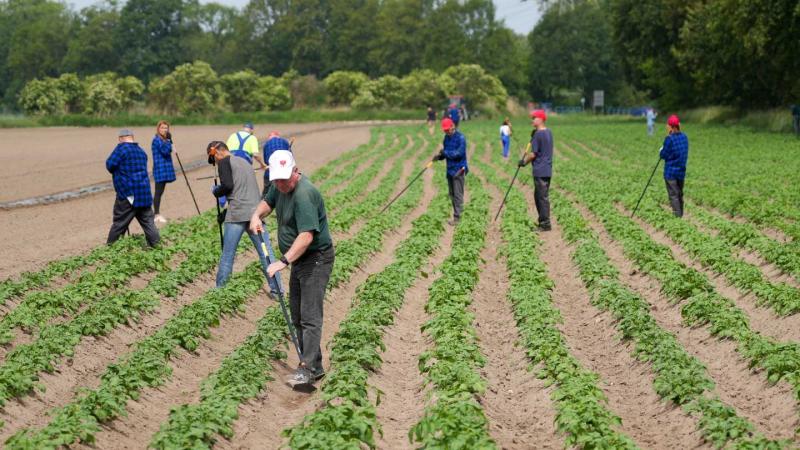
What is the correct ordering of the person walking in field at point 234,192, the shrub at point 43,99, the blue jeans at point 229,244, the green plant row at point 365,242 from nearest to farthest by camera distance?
the person walking in field at point 234,192
the blue jeans at point 229,244
the green plant row at point 365,242
the shrub at point 43,99

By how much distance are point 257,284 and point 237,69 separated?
137640 millimetres

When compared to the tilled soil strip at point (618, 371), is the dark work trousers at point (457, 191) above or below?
above

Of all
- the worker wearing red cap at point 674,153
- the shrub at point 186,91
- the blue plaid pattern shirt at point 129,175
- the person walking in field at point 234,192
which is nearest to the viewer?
the person walking in field at point 234,192

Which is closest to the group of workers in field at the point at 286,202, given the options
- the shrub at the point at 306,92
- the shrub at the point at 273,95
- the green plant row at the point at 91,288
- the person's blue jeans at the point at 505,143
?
the green plant row at the point at 91,288

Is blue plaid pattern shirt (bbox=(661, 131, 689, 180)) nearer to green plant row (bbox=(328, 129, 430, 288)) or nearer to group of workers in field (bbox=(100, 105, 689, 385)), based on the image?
group of workers in field (bbox=(100, 105, 689, 385))

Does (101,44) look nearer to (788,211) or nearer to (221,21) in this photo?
(221,21)

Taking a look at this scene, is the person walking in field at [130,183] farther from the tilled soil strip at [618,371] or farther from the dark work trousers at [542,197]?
the dark work trousers at [542,197]

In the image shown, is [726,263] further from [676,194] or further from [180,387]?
[180,387]

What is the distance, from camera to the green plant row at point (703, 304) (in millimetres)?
8703

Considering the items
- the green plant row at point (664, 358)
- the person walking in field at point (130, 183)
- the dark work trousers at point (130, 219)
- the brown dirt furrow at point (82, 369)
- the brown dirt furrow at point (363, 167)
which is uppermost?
the person walking in field at point (130, 183)

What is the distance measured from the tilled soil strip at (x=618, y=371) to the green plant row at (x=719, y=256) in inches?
71.8

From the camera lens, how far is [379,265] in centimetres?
1533

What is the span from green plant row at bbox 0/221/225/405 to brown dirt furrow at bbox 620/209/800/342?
6.84 metres

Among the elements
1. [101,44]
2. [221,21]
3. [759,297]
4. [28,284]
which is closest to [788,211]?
[759,297]
